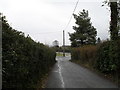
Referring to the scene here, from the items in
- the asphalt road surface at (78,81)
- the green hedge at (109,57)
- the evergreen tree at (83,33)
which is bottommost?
the asphalt road surface at (78,81)

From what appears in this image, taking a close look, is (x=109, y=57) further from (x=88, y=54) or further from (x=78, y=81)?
(x=88, y=54)

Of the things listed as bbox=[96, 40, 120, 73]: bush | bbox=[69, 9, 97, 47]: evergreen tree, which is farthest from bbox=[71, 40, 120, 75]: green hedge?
bbox=[69, 9, 97, 47]: evergreen tree

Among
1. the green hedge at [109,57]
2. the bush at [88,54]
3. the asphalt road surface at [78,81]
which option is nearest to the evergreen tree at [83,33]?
the bush at [88,54]

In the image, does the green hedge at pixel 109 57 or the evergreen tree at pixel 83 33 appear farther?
the evergreen tree at pixel 83 33

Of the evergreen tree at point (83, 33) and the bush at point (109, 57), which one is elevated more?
the evergreen tree at point (83, 33)

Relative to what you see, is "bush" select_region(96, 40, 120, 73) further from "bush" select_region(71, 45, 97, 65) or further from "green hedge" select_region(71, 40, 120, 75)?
"bush" select_region(71, 45, 97, 65)

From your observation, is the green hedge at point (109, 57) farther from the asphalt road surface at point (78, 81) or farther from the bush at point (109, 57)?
the asphalt road surface at point (78, 81)

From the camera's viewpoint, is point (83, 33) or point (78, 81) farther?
point (83, 33)

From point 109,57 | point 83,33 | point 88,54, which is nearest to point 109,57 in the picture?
point 109,57

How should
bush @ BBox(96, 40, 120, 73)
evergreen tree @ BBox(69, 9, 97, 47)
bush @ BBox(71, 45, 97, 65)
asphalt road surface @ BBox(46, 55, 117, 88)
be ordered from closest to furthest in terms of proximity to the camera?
asphalt road surface @ BBox(46, 55, 117, 88) → bush @ BBox(96, 40, 120, 73) → bush @ BBox(71, 45, 97, 65) → evergreen tree @ BBox(69, 9, 97, 47)

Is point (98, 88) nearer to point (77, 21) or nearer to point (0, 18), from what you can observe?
point (0, 18)

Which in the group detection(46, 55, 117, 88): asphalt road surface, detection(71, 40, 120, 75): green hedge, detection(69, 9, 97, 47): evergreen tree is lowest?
detection(46, 55, 117, 88): asphalt road surface

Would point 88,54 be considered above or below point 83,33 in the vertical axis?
below

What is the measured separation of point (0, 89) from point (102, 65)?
14.2 m
